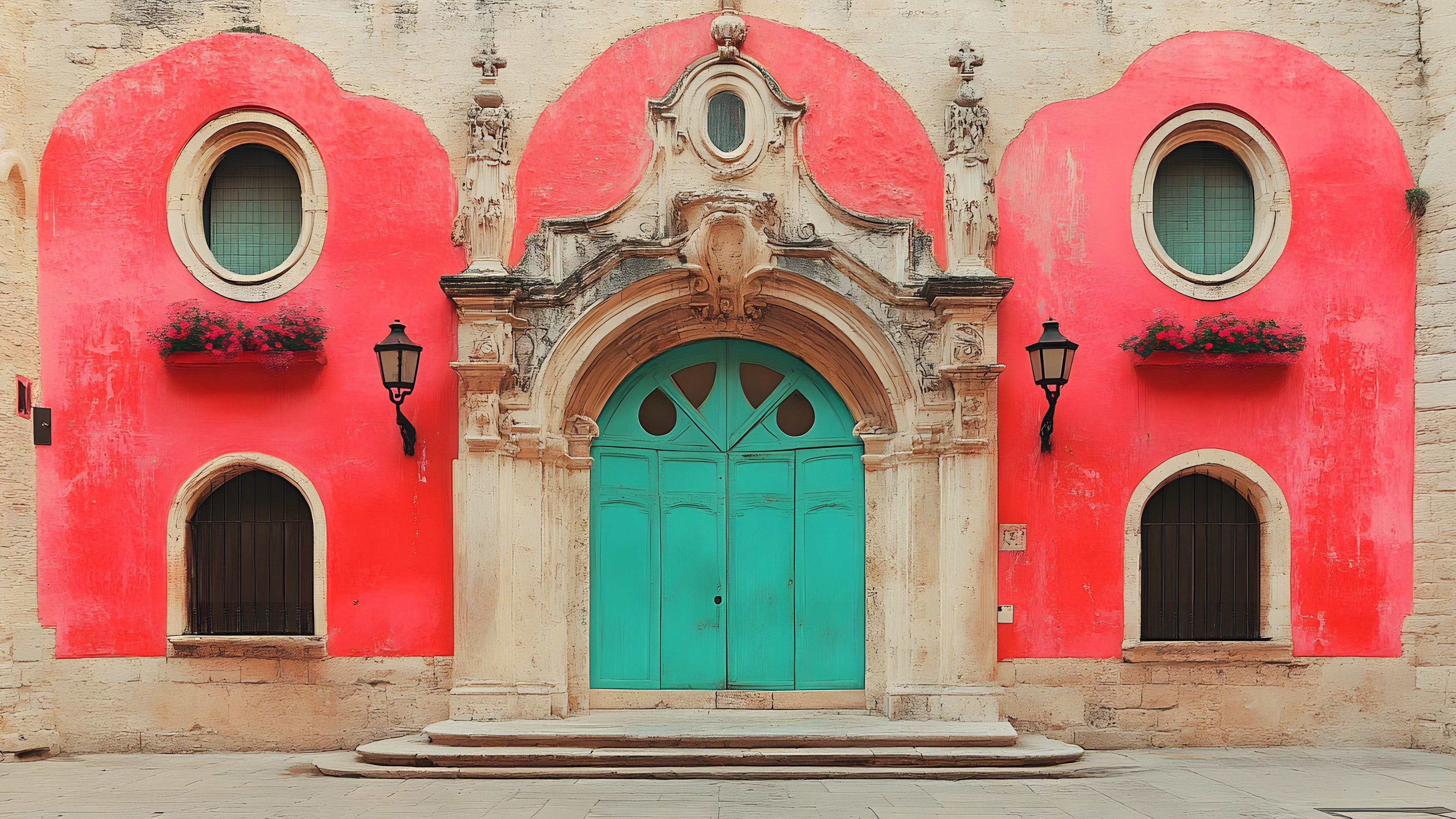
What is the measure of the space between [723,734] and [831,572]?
191 cm

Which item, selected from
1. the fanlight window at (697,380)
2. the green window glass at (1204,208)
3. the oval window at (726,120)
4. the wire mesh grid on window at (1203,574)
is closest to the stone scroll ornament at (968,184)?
the green window glass at (1204,208)

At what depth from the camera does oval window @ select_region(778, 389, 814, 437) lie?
964 centimetres

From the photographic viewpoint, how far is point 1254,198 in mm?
9523

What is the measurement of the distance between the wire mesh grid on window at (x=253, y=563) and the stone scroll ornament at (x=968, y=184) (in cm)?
571

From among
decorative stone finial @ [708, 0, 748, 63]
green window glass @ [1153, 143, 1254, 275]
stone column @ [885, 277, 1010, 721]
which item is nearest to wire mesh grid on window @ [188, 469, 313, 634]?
stone column @ [885, 277, 1010, 721]

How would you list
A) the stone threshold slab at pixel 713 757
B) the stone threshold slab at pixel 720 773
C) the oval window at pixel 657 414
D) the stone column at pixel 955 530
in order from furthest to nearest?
the oval window at pixel 657 414, the stone column at pixel 955 530, the stone threshold slab at pixel 713 757, the stone threshold slab at pixel 720 773

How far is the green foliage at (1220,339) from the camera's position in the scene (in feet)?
29.4

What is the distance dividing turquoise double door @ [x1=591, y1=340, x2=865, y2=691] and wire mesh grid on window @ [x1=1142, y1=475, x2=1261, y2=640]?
237 cm

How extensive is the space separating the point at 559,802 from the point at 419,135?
5474 millimetres

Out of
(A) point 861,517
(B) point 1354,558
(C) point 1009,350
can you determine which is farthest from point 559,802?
(B) point 1354,558

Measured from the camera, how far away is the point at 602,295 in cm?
902

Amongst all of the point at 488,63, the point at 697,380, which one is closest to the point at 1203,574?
the point at 697,380

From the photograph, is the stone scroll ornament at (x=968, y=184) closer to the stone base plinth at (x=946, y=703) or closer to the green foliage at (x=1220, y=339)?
the green foliage at (x=1220, y=339)

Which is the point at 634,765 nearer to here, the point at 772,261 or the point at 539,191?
the point at 772,261
